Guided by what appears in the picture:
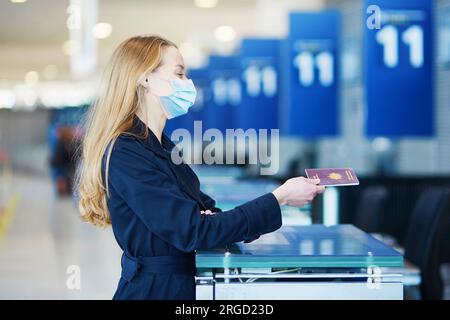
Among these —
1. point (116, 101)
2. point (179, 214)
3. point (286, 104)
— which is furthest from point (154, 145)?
point (286, 104)

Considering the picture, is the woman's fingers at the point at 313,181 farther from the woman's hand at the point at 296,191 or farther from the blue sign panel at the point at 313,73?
the blue sign panel at the point at 313,73

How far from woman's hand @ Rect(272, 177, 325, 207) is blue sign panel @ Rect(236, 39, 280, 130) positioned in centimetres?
825

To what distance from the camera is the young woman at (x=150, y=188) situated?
7.38ft

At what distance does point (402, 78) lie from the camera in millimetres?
6441

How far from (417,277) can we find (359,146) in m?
8.38

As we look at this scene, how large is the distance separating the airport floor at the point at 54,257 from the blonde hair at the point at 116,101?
421 cm

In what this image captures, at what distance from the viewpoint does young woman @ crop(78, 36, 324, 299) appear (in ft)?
7.38

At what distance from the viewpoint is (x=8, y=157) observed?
28641mm

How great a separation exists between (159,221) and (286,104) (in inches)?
274

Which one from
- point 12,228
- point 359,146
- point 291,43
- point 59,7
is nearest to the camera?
point 291,43

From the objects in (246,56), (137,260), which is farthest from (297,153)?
(137,260)

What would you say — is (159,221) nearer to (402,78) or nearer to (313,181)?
(313,181)

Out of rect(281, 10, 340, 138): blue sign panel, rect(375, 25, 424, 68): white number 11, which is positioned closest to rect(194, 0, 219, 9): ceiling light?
rect(281, 10, 340, 138): blue sign panel
